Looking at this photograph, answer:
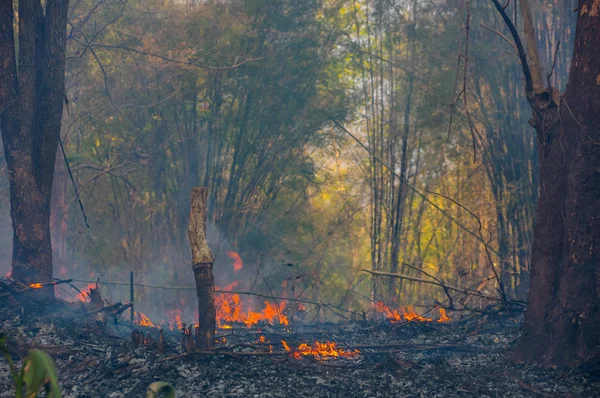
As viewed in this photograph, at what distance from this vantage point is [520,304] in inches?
222

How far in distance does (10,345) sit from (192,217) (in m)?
1.68

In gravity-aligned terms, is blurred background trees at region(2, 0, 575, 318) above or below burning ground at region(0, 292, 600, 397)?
above

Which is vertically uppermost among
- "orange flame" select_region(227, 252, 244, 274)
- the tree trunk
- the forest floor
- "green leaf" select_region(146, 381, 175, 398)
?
the tree trunk

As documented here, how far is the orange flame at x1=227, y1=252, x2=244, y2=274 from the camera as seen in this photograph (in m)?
10.5

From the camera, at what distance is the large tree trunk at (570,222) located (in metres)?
4.29

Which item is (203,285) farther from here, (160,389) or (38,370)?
(38,370)

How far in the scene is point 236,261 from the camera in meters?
10.6

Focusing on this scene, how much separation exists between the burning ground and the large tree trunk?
0.24 metres

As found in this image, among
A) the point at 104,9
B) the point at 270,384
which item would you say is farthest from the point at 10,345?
the point at 104,9

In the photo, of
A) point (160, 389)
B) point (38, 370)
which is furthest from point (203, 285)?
point (38, 370)

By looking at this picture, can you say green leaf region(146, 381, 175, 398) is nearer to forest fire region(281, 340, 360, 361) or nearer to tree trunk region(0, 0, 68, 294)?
forest fire region(281, 340, 360, 361)

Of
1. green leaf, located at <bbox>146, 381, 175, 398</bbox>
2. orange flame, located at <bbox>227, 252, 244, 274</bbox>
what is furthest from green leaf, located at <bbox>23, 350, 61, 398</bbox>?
orange flame, located at <bbox>227, 252, 244, 274</bbox>

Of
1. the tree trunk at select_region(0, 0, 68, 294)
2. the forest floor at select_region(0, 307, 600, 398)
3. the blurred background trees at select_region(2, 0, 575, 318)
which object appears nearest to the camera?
the forest floor at select_region(0, 307, 600, 398)

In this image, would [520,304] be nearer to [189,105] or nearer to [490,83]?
[490,83]
